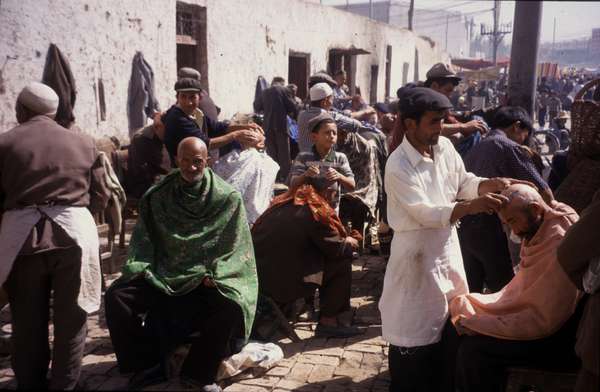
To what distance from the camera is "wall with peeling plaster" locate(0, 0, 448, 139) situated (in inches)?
261

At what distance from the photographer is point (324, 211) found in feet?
14.9

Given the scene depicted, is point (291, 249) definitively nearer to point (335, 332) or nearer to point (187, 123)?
point (335, 332)

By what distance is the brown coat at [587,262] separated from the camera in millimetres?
2273

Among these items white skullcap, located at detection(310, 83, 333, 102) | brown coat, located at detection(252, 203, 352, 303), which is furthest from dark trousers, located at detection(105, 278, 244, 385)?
white skullcap, located at detection(310, 83, 333, 102)

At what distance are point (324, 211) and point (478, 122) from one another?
150 cm

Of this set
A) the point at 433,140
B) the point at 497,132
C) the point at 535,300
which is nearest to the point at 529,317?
the point at 535,300

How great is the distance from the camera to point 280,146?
380 inches

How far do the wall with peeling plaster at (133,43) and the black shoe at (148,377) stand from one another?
12.5 ft

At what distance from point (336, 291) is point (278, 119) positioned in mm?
5151

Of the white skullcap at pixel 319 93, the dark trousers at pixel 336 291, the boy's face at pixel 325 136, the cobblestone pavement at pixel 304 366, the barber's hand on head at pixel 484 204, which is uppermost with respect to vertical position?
the white skullcap at pixel 319 93

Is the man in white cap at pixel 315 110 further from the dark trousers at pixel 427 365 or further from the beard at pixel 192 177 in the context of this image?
the dark trousers at pixel 427 365

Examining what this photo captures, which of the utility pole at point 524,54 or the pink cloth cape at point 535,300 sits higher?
the utility pole at point 524,54

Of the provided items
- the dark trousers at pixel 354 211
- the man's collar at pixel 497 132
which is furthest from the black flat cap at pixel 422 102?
the dark trousers at pixel 354 211

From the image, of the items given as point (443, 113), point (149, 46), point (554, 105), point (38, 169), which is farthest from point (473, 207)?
point (554, 105)
